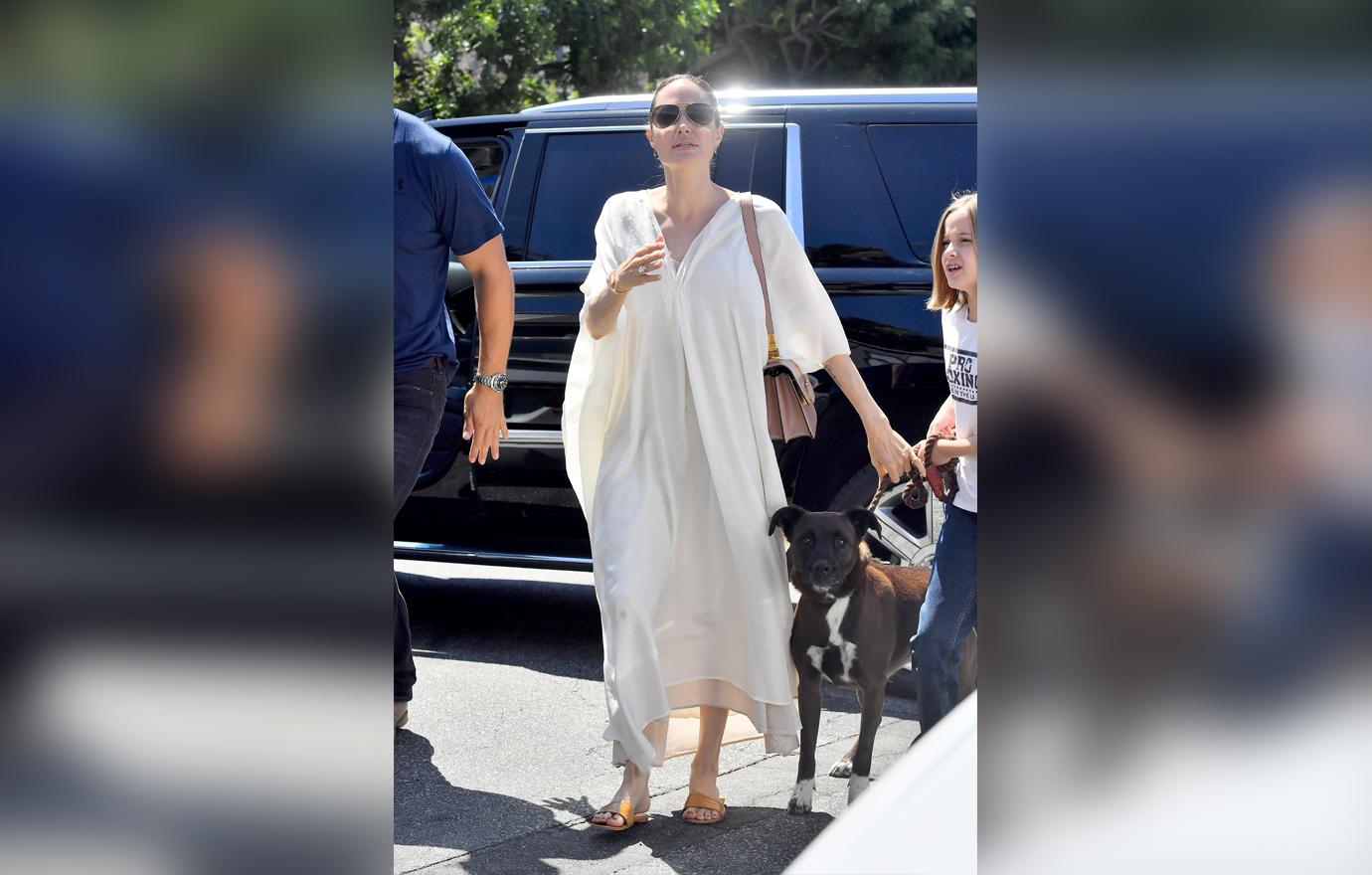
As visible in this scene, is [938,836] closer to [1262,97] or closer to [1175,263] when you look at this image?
[1175,263]

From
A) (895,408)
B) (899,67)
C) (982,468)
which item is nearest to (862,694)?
(895,408)

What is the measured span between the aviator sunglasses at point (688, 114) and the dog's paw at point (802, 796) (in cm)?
173

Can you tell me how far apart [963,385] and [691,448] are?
720 mm

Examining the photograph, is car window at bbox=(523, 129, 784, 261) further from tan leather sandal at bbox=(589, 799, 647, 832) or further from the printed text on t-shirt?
tan leather sandal at bbox=(589, 799, 647, 832)

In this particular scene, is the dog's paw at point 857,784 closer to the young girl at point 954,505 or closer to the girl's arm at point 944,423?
the young girl at point 954,505

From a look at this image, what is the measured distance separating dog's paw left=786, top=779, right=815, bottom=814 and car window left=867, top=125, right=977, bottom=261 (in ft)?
6.88

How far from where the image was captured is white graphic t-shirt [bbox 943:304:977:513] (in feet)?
11.9

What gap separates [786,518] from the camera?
3.81 meters

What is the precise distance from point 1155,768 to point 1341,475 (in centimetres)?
23

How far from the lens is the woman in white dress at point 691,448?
373cm

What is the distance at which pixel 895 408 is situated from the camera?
195 inches

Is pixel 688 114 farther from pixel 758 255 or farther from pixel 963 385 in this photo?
pixel 963 385

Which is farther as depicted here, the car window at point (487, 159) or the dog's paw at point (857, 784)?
the car window at point (487, 159)

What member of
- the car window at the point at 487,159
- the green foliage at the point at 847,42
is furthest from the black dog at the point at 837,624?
the green foliage at the point at 847,42
